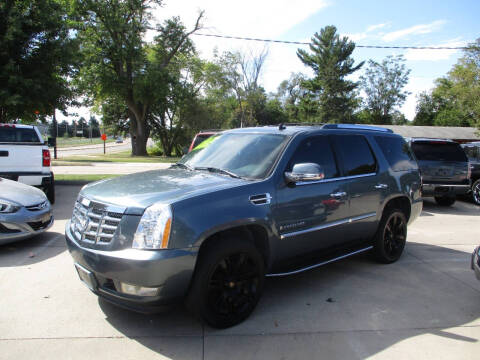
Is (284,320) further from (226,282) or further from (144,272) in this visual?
(144,272)

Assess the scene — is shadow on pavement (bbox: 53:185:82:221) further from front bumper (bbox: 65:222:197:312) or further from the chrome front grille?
front bumper (bbox: 65:222:197:312)

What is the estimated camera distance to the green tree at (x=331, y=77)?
5759 cm

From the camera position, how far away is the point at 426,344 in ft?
10.4

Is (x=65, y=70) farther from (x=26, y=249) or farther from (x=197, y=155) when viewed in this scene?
(x=197, y=155)

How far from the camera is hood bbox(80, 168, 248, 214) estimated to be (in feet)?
10.0

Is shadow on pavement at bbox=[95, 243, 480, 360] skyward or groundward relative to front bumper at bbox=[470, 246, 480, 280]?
groundward

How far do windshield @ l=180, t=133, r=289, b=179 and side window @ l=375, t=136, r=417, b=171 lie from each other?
73.1 inches

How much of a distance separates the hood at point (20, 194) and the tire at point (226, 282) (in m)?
3.77

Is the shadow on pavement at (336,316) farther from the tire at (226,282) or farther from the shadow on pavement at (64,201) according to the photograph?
the shadow on pavement at (64,201)

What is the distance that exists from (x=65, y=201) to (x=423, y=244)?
27.5 ft

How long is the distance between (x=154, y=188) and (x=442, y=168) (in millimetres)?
8691

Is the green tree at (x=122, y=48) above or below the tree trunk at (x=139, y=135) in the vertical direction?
above

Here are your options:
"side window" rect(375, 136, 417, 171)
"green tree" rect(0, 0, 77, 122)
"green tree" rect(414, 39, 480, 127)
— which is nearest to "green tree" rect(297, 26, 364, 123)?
"green tree" rect(414, 39, 480, 127)

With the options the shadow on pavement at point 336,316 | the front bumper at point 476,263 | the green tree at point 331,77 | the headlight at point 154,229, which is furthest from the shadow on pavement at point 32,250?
the green tree at point 331,77
